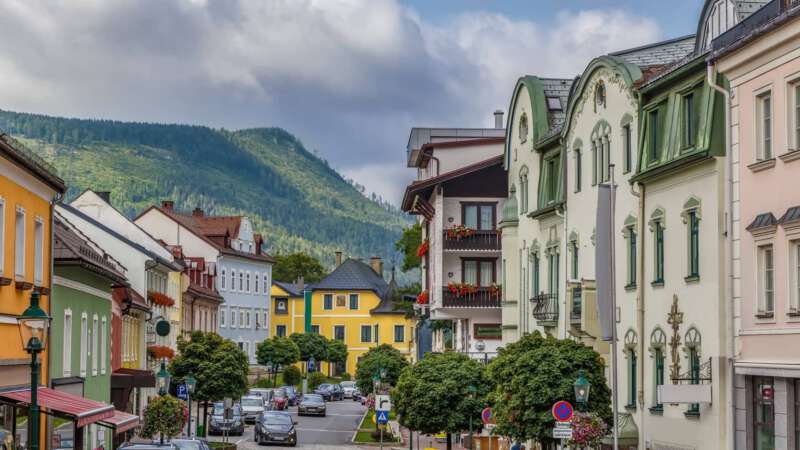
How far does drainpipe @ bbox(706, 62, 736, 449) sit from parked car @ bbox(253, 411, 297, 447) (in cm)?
3424

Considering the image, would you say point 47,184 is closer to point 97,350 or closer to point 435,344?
point 97,350

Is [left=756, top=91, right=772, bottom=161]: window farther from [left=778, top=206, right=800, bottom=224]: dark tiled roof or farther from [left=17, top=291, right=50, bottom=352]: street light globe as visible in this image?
[left=17, top=291, right=50, bottom=352]: street light globe

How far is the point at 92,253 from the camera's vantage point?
40.7m

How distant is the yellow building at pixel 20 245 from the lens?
26.6 metres

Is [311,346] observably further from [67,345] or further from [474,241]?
[67,345]

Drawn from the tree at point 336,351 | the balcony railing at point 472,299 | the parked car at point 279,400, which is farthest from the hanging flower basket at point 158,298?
the tree at point 336,351

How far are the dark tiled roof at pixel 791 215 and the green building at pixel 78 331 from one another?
16350 millimetres

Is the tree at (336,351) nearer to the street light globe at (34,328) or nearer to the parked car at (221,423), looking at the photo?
the parked car at (221,423)

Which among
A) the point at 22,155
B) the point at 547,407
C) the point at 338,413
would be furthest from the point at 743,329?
the point at 338,413

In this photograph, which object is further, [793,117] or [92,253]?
[92,253]

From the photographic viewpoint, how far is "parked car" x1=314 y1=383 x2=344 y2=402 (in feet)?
338

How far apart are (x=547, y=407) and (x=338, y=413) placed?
55952 mm

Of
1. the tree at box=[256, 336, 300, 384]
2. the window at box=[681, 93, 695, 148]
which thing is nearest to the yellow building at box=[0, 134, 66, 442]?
the window at box=[681, 93, 695, 148]

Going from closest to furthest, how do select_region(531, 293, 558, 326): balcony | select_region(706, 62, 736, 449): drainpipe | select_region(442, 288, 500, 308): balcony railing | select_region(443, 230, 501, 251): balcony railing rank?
select_region(706, 62, 736, 449): drainpipe → select_region(531, 293, 558, 326): balcony → select_region(442, 288, 500, 308): balcony railing → select_region(443, 230, 501, 251): balcony railing
